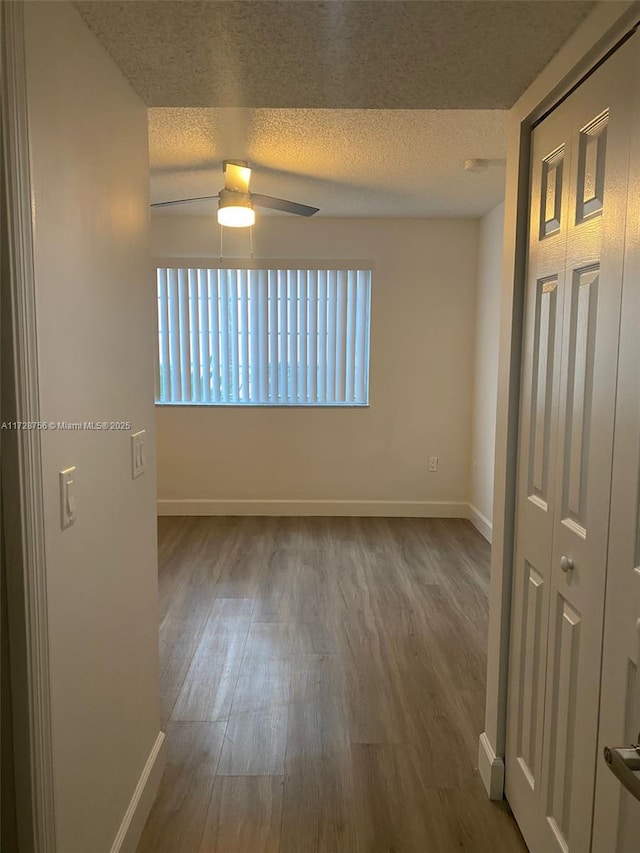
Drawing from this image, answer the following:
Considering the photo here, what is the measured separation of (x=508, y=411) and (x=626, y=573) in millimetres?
744

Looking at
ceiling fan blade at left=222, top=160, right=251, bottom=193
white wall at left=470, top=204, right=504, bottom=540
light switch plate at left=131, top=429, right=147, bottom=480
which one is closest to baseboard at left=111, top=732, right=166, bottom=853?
light switch plate at left=131, top=429, right=147, bottom=480

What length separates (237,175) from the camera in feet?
9.96

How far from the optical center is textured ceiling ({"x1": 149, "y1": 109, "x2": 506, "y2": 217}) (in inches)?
100

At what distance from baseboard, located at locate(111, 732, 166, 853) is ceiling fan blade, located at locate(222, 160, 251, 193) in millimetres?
2643

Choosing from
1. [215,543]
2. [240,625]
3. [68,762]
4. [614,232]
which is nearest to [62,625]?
[68,762]

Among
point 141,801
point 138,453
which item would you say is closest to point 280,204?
point 138,453

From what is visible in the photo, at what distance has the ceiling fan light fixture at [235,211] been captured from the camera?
302 centimetres

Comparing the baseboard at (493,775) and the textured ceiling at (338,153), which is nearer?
the baseboard at (493,775)

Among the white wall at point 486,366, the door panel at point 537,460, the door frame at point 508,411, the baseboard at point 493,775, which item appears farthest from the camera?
the white wall at point 486,366

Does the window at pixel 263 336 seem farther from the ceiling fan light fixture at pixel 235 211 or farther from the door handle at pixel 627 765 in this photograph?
the door handle at pixel 627 765

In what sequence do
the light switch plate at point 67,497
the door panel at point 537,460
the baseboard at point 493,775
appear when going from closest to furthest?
the light switch plate at point 67,497, the door panel at point 537,460, the baseboard at point 493,775

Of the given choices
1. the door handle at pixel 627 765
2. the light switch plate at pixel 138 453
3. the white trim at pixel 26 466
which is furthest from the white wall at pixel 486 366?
the white trim at pixel 26 466

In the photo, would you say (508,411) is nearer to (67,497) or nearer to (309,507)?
(67,497)

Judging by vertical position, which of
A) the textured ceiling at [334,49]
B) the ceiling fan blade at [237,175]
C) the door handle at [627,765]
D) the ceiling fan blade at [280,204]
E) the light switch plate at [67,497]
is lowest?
the door handle at [627,765]
